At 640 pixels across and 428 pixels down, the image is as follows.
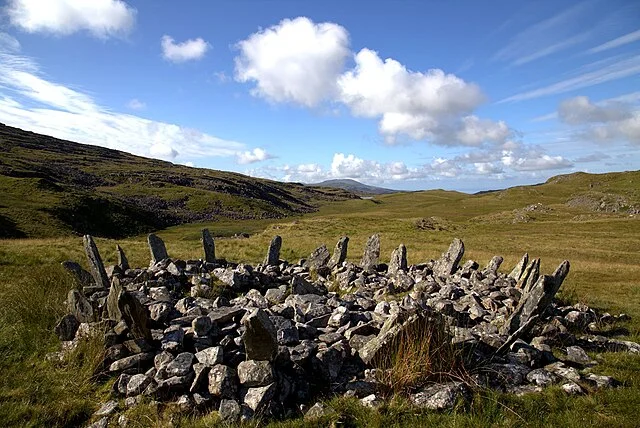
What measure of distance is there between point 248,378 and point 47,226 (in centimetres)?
7400

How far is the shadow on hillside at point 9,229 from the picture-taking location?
185ft

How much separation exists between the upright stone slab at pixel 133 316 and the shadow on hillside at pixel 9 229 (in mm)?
61004

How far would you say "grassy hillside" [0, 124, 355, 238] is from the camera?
235 ft

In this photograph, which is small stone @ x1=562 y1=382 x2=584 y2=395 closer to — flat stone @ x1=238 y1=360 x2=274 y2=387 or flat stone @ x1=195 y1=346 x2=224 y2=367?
flat stone @ x1=238 y1=360 x2=274 y2=387

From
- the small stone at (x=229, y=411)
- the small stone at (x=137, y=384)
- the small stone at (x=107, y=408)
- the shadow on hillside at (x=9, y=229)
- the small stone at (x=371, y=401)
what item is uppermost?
the small stone at (x=371, y=401)

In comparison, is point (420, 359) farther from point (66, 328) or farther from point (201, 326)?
point (66, 328)

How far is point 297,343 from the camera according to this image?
8.92 metres

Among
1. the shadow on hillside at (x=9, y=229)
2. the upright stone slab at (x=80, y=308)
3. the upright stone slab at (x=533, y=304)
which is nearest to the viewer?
the upright stone slab at (x=80, y=308)

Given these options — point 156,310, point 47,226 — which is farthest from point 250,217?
point 156,310

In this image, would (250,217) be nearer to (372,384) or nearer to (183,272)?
(183,272)

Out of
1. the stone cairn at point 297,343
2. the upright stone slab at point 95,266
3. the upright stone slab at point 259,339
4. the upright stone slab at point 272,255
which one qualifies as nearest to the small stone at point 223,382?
the stone cairn at point 297,343

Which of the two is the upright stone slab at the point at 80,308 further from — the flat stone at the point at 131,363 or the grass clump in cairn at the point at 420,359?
the grass clump in cairn at the point at 420,359

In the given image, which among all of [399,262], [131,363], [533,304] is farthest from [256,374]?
[399,262]

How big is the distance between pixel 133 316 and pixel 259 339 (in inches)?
134
